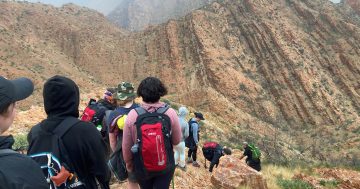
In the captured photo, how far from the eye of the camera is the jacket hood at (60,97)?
2.92m

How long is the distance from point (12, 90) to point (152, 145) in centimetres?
188

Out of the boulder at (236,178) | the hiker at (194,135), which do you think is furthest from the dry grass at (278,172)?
the boulder at (236,178)

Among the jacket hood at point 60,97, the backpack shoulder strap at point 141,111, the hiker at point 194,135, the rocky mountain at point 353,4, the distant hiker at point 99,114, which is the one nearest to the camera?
the jacket hood at point 60,97

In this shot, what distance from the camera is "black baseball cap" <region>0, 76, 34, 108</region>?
204 centimetres

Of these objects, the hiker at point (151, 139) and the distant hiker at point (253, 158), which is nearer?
the hiker at point (151, 139)

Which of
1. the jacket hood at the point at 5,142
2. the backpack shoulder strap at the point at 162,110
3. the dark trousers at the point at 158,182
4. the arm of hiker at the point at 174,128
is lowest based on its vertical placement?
the dark trousers at the point at 158,182

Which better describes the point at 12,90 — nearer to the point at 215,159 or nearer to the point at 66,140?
the point at 66,140

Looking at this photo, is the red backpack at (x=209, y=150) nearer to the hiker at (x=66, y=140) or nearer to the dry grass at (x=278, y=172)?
the dry grass at (x=278, y=172)

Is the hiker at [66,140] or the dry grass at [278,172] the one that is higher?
the hiker at [66,140]

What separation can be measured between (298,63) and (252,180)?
28.0m

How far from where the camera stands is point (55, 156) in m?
2.83

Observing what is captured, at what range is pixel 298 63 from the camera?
34.0 meters

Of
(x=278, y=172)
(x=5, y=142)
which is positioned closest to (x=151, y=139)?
(x=5, y=142)

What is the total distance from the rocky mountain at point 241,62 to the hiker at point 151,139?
1966cm
